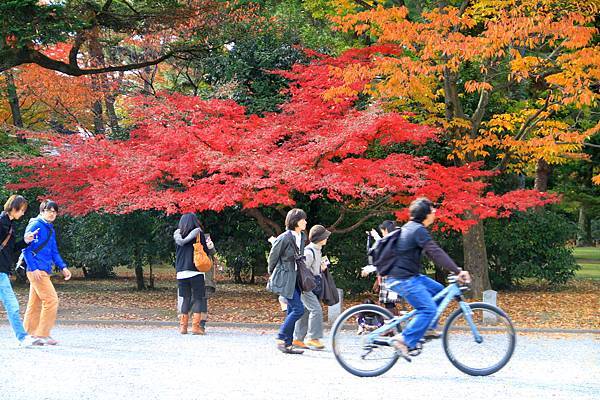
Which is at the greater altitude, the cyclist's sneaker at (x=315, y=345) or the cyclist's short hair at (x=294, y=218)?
the cyclist's short hair at (x=294, y=218)

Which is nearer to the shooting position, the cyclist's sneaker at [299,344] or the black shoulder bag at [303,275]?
the black shoulder bag at [303,275]

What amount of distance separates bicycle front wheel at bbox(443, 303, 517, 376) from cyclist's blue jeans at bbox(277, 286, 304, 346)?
2273 millimetres

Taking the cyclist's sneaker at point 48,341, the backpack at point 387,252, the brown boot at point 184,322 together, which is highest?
the backpack at point 387,252

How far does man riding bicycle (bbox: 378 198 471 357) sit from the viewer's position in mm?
6844

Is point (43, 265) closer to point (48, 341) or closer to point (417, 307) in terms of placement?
point (48, 341)

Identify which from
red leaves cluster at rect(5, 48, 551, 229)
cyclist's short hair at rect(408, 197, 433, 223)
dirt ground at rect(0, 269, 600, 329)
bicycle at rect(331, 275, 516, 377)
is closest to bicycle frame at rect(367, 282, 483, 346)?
bicycle at rect(331, 275, 516, 377)

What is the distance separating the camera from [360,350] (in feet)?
23.5

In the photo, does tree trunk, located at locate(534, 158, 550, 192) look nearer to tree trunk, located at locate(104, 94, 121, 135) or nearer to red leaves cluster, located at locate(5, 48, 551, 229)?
red leaves cluster, located at locate(5, 48, 551, 229)

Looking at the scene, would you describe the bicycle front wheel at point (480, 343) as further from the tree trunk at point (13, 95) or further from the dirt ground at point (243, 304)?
the tree trunk at point (13, 95)

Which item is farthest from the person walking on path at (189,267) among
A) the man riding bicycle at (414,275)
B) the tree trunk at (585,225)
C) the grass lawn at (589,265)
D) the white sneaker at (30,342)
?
the tree trunk at (585,225)

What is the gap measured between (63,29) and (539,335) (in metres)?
10.3

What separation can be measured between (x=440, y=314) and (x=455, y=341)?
0.33m

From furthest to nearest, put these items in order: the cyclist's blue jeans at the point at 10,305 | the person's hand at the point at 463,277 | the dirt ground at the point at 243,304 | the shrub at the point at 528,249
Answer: the shrub at the point at 528,249 → the dirt ground at the point at 243,304 → the cyclist's blue jeans at the point at 10,305 → the person's hand at the point at 463,277

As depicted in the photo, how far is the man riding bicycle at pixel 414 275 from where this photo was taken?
684 cm
